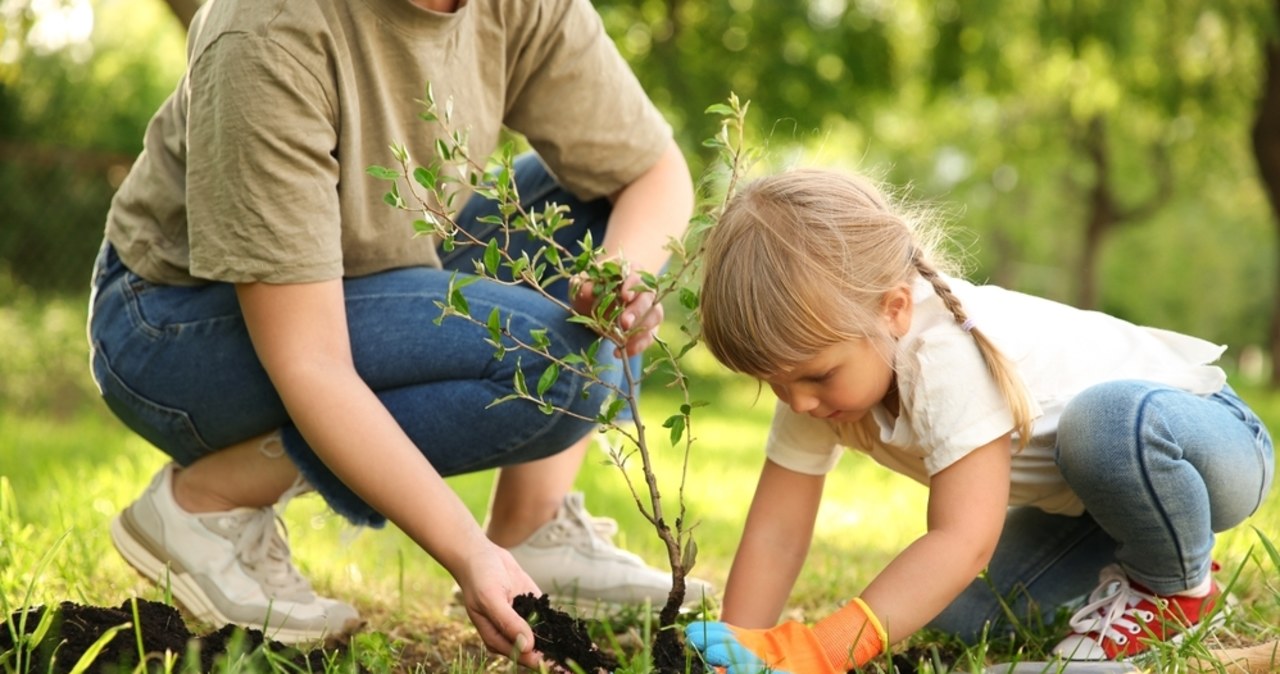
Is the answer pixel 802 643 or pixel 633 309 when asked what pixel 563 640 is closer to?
pixel 802 643

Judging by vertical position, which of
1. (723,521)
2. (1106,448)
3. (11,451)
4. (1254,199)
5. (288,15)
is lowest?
(1254,199)

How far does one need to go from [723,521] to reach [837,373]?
209cm

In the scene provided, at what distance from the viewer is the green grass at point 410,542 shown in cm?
219

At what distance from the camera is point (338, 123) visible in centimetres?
206

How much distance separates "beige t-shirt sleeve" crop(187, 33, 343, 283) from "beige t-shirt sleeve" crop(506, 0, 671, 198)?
0.56 metres

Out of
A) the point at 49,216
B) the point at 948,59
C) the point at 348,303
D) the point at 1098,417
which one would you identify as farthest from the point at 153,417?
the point at 948,59

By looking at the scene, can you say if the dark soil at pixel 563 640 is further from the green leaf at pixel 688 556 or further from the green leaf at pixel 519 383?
the green leaf at pixel 519 383

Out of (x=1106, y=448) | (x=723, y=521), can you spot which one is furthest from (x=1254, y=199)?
(x=1106, y=448)

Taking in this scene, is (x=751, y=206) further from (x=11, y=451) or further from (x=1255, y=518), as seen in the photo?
(x=11, y=451)

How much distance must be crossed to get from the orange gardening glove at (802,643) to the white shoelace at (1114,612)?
0.51 metres

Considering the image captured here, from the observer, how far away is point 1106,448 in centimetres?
192

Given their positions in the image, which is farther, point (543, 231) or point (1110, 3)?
point (1110, 3)

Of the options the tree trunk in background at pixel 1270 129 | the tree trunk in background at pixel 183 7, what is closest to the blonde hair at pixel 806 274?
the tree trunk in background at pixel 183 7

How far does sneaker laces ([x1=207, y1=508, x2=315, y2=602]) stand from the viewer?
229 centimetres
